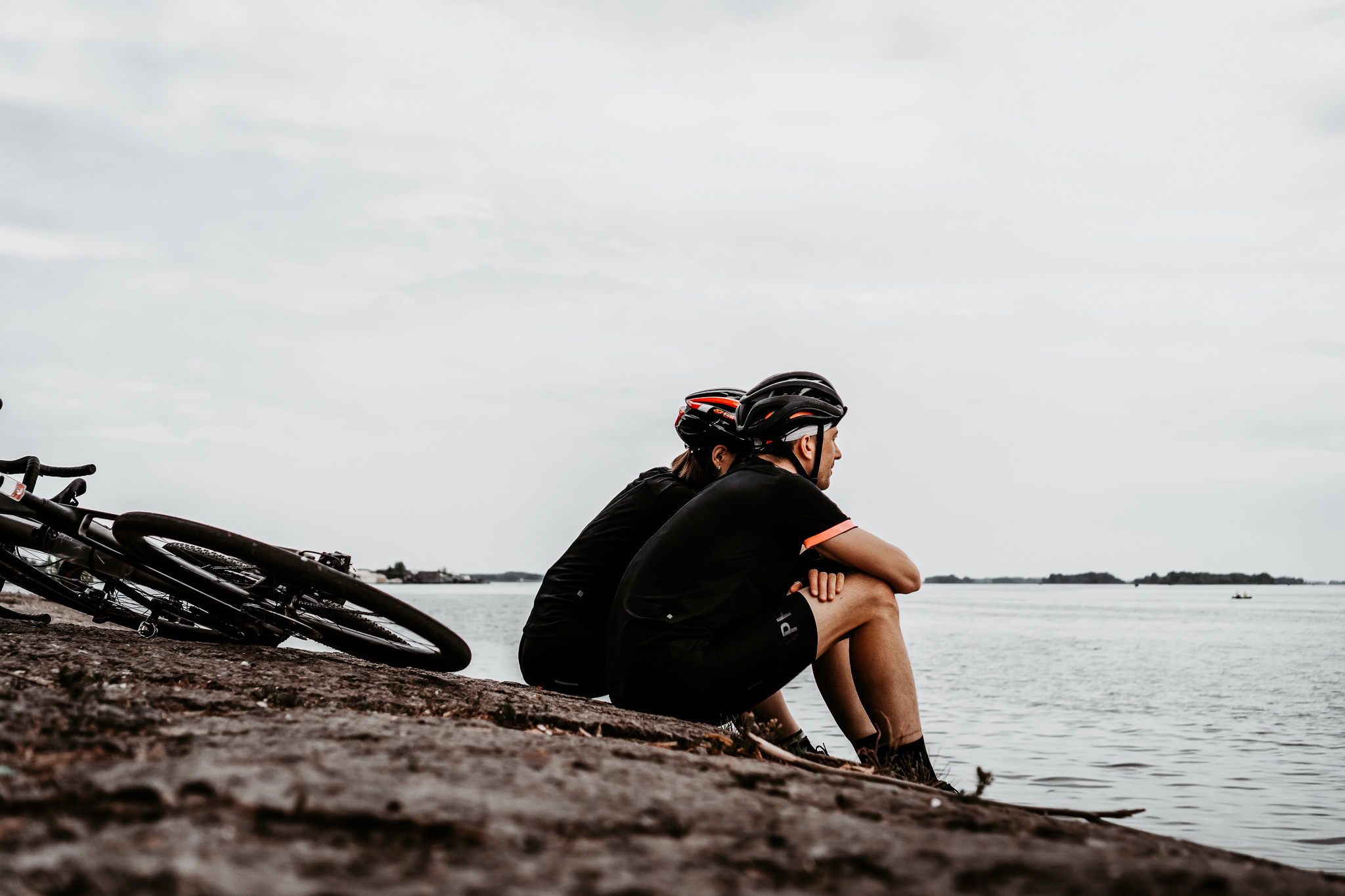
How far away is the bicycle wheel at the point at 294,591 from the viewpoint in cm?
388

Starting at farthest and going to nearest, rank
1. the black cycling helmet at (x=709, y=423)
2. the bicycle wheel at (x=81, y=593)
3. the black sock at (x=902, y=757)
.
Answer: the black cycling helmet at (x=709, y=423)
the bicycle wheel at (x=81, y=593)
the black sock at (x=902, y=757)

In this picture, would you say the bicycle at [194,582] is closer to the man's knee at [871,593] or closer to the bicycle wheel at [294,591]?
the bicycle wheel at [294,591]

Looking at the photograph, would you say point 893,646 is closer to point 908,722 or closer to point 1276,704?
point 908,722

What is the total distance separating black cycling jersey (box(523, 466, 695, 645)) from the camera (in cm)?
459

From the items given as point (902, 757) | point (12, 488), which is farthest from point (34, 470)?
point (902, 757)

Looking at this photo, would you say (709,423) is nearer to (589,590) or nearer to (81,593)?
(589,590)

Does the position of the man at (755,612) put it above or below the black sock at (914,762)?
above

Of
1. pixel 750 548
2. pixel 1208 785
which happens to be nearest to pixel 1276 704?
pixel 1208 785

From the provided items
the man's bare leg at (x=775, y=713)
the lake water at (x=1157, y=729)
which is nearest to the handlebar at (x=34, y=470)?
the man's bare leg at (x=775, y=713)

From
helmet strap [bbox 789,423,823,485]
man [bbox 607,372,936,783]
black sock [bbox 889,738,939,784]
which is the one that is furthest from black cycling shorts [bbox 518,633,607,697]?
black sock [bbox 889,738,939,784]

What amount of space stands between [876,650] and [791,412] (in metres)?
1.07

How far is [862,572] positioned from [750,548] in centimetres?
54

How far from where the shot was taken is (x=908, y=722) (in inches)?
151

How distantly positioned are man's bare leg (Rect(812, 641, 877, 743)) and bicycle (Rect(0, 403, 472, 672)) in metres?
1.58
